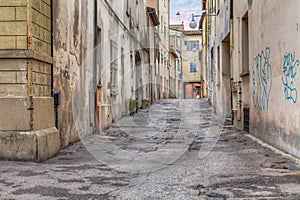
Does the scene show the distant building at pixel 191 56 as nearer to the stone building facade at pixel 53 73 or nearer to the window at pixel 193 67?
the window at pixel 193 67

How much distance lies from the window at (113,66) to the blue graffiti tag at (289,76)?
671 centimetres

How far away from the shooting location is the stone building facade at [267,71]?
19.3ft

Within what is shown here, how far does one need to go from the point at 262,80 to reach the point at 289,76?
189 cm

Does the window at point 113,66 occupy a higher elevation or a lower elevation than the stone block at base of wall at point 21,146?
higher

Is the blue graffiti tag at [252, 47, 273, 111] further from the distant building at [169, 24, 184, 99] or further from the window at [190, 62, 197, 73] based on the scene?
the window at [190, 62, 197, 73]

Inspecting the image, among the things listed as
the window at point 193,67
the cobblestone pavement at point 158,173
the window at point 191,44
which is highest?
the window at point 191,44

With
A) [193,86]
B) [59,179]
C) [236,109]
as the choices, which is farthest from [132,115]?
[193,86]

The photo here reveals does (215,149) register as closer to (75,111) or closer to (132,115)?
(75,111)

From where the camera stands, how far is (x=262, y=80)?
7926 mm

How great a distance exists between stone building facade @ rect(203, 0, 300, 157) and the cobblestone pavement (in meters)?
0.49

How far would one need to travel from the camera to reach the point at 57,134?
6449 mm

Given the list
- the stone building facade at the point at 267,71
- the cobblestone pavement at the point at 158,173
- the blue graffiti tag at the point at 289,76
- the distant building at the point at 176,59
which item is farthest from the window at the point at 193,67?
the blue graffiti tag at the point at 289,76

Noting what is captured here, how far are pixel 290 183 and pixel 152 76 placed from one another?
20.6m

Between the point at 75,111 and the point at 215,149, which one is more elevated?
the point at 75,111
